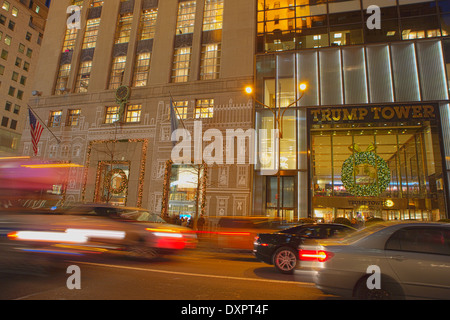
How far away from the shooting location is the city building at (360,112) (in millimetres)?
19078

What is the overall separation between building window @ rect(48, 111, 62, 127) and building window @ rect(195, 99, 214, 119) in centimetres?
1478

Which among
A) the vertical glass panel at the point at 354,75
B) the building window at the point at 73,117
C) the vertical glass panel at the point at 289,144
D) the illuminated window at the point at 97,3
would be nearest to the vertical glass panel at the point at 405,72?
the vertical glass panel at the point at 354,75

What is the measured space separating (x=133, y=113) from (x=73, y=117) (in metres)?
6.80

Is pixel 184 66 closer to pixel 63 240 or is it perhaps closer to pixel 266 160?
pixel 266 160

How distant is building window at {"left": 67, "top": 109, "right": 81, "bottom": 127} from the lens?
1046 inches

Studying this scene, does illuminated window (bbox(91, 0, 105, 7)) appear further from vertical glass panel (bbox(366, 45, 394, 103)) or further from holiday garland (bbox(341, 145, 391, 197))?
holiday garland (bbox(341, 145, 391, 197))

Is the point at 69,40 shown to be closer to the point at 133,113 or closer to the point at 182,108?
the point at 133,113

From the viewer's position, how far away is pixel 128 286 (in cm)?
517

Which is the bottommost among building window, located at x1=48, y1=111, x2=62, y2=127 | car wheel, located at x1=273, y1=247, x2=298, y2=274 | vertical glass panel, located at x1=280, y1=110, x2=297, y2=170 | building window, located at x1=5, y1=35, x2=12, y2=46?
car wheel, located at x1=273, y1=247, x2=298, y2=274

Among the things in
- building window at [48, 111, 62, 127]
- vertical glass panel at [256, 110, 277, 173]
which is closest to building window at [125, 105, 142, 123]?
building window at [48, 111, 62, 127]

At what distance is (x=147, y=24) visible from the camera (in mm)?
Answer: 27469

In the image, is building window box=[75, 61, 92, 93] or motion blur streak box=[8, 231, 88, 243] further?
building window box=[75, 61, 92, 93]

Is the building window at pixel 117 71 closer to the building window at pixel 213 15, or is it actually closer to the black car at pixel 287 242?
the building window at pixel 213 15

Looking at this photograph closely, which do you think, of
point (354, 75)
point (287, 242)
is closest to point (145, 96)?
point (354, 75)
